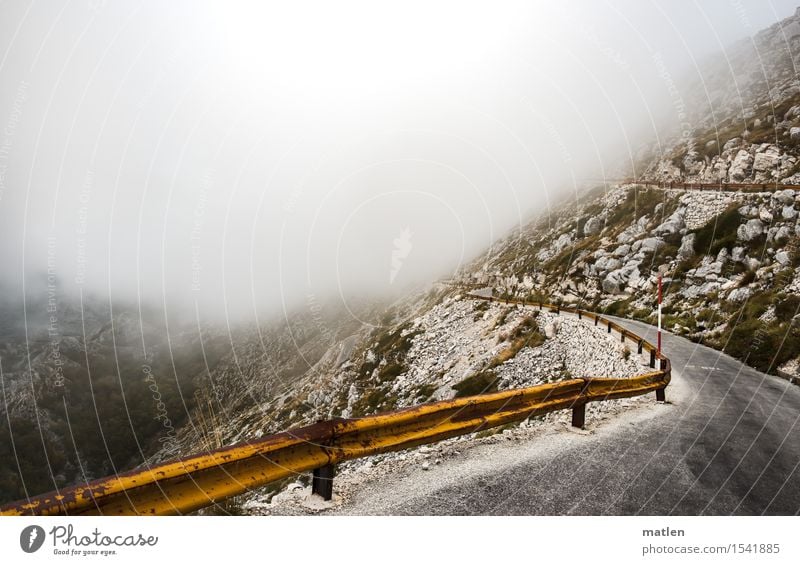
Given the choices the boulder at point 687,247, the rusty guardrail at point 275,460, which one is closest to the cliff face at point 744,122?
the boulder at point 687,247

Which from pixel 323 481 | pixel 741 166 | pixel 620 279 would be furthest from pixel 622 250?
pixel 323 481

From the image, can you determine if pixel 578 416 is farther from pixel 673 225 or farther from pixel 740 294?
pixel 673 225

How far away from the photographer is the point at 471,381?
90.2 feet

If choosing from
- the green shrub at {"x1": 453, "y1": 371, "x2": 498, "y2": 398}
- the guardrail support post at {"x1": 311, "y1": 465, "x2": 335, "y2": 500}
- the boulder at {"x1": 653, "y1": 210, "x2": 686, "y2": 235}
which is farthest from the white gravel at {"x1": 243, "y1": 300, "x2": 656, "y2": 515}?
the boulder at {"x1": 653, "y1": 210, "x2": 686, "y2": 235}

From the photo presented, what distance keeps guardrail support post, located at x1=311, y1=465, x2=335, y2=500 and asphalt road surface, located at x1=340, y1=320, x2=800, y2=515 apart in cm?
26

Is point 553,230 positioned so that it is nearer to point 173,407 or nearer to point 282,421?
point 282,421

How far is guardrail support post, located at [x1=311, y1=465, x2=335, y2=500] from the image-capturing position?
15.5ft

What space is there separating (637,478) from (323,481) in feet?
13.2

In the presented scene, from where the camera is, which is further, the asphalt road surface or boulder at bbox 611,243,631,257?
boulder at bbox 611,243,631,257

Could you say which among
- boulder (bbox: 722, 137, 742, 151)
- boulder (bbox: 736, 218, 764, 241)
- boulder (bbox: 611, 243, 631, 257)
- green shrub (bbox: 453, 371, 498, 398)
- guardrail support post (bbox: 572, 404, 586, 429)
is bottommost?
green shrub (bbox: 453, 371, 498, 398)

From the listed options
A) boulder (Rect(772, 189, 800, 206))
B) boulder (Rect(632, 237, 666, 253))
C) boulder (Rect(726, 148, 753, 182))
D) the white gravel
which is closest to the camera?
the white gravel

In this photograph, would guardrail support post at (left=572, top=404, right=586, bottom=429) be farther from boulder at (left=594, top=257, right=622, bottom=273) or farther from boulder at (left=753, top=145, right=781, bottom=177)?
boulder at (left=753, top=145, right=781, bottom=177)

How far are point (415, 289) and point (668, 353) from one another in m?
58.0

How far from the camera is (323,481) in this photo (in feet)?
15.9
